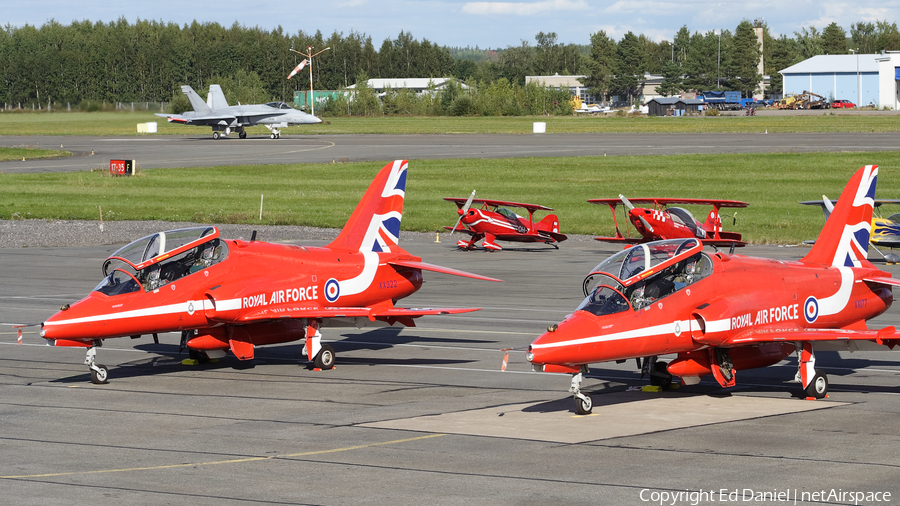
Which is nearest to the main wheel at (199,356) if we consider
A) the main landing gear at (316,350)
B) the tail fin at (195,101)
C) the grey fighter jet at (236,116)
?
the main landing gear at (316,350)

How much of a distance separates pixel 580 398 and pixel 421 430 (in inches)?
95.0

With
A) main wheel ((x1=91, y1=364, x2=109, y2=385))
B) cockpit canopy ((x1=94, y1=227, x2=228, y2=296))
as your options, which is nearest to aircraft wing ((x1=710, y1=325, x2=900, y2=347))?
cockpit canopy ((x1=94, y1=227, x2=228, y2=296))

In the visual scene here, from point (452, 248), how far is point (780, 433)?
24632mm

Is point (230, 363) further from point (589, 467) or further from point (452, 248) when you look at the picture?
point (452, 248)

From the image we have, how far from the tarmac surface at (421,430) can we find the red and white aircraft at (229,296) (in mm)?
808

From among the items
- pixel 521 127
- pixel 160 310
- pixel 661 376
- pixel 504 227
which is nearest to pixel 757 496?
pixel 661 376

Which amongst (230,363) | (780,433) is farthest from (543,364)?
(230,363)

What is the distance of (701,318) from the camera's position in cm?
1482

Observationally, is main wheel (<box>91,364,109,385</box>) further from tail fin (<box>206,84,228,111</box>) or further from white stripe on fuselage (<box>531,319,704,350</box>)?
tail fin (<box>206,84,228,111</box>)

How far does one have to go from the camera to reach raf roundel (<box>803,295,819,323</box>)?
16203mm

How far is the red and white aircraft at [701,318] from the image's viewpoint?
14.2m

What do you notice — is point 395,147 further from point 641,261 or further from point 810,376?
point 810,376

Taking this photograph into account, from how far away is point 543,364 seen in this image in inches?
537

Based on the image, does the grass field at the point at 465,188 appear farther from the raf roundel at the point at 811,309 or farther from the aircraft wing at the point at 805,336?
the aircraft wing at the point at 805,336
